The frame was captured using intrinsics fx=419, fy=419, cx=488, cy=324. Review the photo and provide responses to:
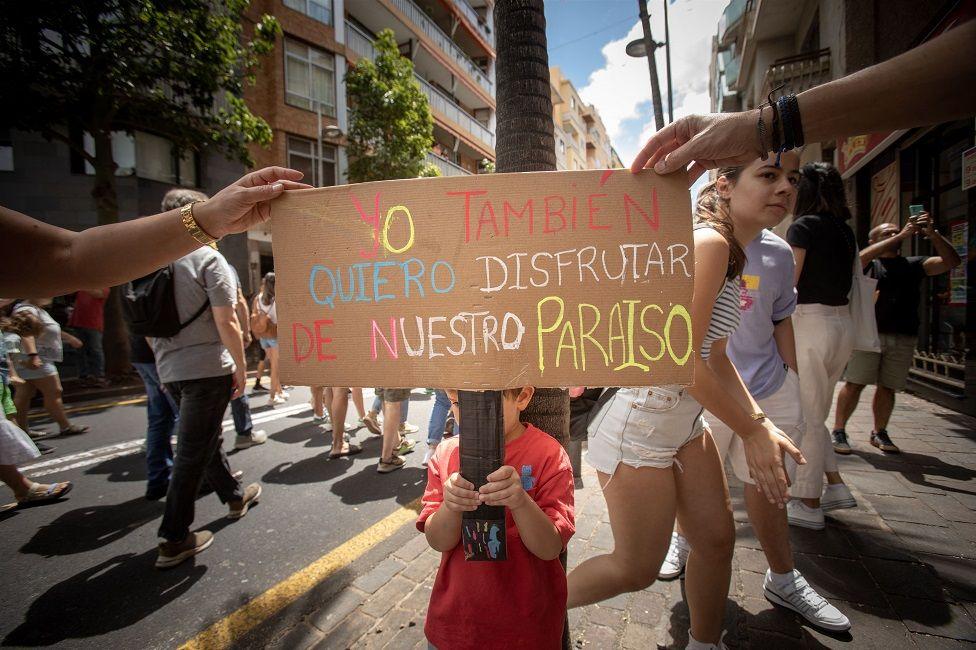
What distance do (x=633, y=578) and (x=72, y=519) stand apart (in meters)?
4.14

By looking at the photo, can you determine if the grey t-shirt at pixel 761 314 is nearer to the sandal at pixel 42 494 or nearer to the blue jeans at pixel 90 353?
the sandal at pixel 42 494

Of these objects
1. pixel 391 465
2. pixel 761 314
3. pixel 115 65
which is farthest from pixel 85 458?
pixel 115 65

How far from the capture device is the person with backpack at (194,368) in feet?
8.68

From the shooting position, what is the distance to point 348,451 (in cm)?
454

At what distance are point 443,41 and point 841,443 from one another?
24.7 metres

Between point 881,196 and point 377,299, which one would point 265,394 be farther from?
point 881,196

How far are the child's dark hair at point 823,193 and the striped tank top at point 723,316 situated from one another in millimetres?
1863

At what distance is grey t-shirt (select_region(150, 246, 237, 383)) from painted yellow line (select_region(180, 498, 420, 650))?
4.65 feet

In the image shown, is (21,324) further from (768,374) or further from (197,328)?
(768,374)

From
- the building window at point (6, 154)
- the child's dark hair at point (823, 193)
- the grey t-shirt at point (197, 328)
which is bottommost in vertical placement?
the grey t-shirt at point (197, 328)

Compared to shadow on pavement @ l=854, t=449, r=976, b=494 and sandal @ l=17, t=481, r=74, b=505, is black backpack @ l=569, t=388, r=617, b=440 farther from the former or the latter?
sandal @ l=17, t=481, r=74, b=505

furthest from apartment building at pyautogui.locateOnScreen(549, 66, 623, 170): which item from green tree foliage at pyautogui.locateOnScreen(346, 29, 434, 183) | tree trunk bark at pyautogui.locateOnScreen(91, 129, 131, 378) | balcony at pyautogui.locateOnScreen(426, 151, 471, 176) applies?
tree trunk bark at pyautogui.locateOnScreen(91, 129, 131, 378)

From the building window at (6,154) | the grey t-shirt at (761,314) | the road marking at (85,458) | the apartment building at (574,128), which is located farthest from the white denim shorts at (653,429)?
the apartment building at (574,128)

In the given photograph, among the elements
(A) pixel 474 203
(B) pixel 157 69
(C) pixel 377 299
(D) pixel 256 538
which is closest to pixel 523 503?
(C) pixel 377 299
